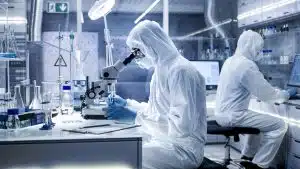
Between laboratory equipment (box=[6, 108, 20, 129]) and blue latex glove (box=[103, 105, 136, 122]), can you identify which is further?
blue latex glove (box=[103, 105, 136, 122])

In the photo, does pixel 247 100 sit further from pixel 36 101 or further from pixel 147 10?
pixel 147 10

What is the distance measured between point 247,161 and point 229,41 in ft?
6.50

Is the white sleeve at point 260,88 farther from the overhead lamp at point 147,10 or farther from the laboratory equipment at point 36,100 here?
the overhead lamp at point 147,10

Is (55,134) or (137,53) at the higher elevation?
(137,53)

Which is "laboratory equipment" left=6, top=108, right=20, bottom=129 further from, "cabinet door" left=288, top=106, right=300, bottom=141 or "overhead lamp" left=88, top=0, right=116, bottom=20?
"cabinet door" left=288, top=106, right=300, bottom=141

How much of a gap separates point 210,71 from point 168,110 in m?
2.25

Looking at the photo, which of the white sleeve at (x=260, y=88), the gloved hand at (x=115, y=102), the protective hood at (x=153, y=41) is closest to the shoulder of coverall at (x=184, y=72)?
the protective hood at (x=153, y=41)

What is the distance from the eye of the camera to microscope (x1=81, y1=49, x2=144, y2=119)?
84.7 inches

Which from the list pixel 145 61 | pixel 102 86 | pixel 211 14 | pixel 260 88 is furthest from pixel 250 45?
pixel 211 14

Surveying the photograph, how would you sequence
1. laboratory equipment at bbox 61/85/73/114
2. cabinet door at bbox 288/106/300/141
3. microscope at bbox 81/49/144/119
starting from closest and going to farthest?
microscope at bbox 81/49/144/119 < laboratory equipment at bbox 61/85/73/114 < cabinet door at bbox 288/106/300/141

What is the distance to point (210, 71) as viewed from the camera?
14.2 ft

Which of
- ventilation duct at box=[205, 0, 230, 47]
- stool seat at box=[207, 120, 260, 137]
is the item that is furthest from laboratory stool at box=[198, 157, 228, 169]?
ventilation duct at box=[205, 0, 230, 47]

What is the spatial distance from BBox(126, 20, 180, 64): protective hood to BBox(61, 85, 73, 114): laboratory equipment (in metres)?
0.60

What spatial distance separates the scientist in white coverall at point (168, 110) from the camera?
1926 millimetres
